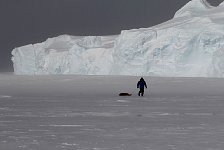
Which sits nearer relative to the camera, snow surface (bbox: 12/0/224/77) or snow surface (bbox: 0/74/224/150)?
snow surface (bbox: 0/74/224/150)

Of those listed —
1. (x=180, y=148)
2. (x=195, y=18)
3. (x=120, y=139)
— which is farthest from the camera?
(x=195, y=18)

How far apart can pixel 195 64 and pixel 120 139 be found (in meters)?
41.0

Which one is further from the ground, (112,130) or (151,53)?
(151,53)

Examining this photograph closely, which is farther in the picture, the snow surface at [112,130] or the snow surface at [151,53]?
the snow surface at [151,53]

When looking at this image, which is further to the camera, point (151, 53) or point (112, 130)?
point (151, 53)

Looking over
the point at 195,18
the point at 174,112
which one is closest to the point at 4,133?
the point at 174,112

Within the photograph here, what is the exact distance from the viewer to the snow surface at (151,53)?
46.9 meters

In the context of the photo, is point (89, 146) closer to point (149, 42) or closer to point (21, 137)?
point (21, 137)

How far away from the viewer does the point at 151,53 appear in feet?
165

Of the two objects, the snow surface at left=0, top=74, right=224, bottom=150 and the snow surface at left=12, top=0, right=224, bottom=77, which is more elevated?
the snow surface at left=12, top=0, right=224, bottom=77

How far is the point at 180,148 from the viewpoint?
667 centimetres

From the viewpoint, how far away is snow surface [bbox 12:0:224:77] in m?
46.9

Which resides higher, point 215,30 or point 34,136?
point 215,30

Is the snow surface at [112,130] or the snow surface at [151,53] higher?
the snow surface at [151,53]
